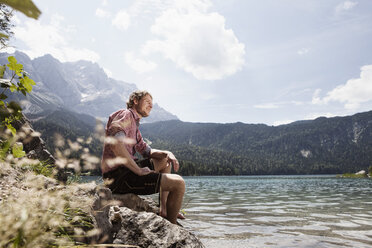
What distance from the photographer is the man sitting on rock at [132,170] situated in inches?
171

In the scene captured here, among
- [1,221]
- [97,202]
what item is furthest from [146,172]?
[1,221]

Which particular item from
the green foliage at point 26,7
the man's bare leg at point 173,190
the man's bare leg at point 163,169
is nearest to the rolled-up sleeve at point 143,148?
the man's bare leg at point 163,169

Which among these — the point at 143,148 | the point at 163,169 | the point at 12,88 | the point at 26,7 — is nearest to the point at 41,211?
the point at 12,88

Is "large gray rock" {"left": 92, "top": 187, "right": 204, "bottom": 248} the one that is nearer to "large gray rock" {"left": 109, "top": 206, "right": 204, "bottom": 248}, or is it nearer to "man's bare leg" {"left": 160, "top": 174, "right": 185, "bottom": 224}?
"large gray rock" {"left": 109, "top": 206, "right": 204, "bottom": 248}

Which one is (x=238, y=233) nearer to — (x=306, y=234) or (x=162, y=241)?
(x=306, y=234)

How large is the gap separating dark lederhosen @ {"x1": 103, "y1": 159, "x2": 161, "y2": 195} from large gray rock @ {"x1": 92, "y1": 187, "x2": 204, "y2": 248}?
0.31m

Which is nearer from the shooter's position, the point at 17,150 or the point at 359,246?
the point at 17,150

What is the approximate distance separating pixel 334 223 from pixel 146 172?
6745 millimetres

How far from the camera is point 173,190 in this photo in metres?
4.69

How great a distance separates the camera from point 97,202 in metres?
4.18

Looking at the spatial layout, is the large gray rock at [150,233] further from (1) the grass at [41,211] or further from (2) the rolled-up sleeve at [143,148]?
(2) the rolled-up sleeve at [143,148]

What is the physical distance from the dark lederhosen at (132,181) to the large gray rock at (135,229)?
1.03 feet

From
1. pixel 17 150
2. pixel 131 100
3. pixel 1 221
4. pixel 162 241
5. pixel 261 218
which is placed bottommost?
pixel 261 218

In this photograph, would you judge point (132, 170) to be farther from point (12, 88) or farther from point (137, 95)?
point (12, 88)
